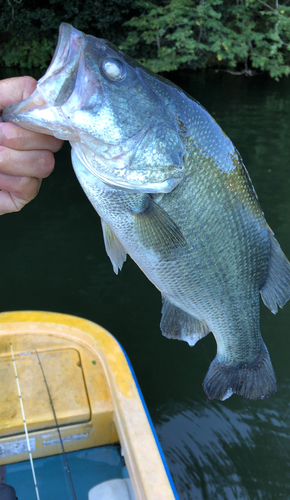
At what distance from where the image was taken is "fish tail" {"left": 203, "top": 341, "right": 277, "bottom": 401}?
2.00 meters

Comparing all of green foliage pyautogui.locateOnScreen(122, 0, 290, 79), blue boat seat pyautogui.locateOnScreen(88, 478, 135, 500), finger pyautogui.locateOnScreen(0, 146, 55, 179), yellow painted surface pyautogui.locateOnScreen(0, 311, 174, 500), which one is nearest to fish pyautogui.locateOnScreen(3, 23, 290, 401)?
finger pyautogui.locateOnScreen(0, 146, 55, 179)

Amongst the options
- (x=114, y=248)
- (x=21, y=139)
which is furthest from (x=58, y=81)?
(x=114, y=248)

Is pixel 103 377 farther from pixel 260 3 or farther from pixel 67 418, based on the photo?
pixel 260 3

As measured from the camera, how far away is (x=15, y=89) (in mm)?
1354

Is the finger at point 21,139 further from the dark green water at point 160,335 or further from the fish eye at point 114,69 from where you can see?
the dark green water at point 160,335

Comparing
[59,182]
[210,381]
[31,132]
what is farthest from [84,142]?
[59,182]

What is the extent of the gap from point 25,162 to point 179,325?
108 centimetres

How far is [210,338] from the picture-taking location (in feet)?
14.6

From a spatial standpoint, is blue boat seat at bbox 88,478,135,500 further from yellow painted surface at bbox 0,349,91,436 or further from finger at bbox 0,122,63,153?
finger at bbox 0,122,63,153

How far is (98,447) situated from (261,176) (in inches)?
258

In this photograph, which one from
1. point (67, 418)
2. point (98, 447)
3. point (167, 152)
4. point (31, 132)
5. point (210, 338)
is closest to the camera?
point (31, 132)

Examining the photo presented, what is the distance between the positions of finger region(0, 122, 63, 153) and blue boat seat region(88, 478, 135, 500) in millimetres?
2081

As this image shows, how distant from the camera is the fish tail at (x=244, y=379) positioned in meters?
2.00

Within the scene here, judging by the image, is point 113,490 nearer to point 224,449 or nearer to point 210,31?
point 224,449
